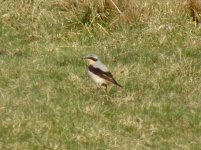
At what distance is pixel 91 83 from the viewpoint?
30.2ft

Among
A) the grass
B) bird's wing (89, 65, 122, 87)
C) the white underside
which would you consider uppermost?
bird's wing (89, 65, 122, 87)

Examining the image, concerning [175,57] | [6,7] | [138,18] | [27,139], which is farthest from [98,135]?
[6,7]

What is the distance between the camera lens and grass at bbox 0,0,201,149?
752 centimetres

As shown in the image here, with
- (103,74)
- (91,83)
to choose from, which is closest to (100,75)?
(103,74)

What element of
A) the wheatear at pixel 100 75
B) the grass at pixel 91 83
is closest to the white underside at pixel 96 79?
the wheatear at pixel 100 75

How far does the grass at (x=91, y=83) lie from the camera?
7.52m

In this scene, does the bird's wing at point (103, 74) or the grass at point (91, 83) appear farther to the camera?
the bird's wing at point (103, 74)

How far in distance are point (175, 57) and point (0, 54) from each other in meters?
2.71

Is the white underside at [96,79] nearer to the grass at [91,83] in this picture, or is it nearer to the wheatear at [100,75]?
the wheatear at [100,75]

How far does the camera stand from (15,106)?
26.8ft

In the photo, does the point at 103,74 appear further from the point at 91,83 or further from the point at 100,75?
the point at 91,83

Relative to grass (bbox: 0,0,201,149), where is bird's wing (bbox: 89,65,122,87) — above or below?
above

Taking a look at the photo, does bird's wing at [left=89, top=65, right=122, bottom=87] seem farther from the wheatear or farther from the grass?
the grass

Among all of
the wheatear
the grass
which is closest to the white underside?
the wheatear
